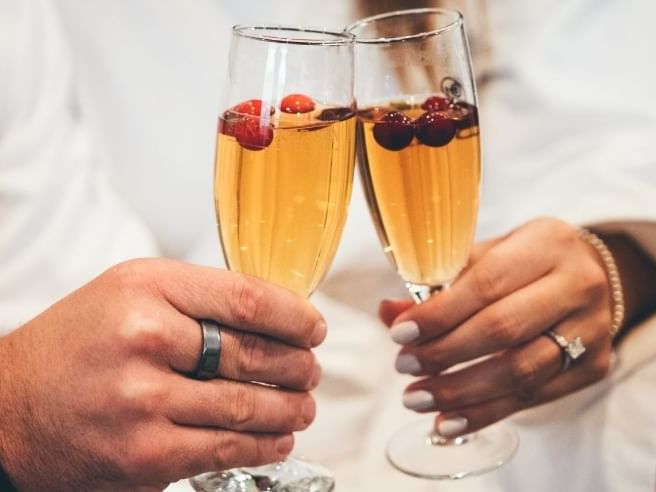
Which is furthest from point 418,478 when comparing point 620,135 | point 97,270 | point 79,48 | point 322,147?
point 79,48

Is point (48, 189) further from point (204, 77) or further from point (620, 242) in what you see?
point (620, 242)

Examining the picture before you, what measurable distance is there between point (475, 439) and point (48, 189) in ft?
1.89

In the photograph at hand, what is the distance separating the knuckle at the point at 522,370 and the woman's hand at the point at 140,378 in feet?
0.96

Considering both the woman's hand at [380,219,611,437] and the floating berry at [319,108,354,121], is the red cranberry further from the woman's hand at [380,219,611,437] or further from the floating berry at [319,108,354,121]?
the woman's hand at [380,219,611,437]

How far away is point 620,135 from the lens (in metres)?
1.24

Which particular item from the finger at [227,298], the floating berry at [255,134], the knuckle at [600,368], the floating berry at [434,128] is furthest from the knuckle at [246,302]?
the knuckle at [600,368]

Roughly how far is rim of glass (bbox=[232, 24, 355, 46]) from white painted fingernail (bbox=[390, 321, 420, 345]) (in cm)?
30

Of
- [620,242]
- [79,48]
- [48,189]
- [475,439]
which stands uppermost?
[79,48]

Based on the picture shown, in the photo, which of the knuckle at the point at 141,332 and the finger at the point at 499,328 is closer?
the knuckle at the point at 141,332

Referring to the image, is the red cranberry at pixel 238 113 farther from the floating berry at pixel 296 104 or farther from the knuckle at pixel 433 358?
Answer: the knuckle at pixel 433 358

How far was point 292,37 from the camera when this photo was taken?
740 millimetres

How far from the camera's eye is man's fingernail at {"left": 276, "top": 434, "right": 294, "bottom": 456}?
749mm

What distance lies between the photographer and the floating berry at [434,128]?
78 centimetres

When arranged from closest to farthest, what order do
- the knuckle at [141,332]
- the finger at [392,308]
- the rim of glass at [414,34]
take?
the knuckle at [141,332] < the rim of glass at [414,34] < the finger at [392,308]
